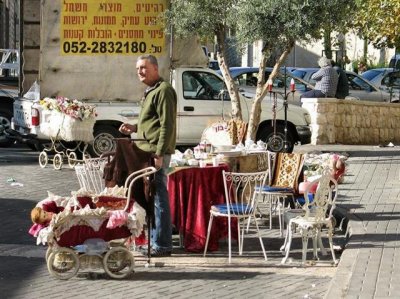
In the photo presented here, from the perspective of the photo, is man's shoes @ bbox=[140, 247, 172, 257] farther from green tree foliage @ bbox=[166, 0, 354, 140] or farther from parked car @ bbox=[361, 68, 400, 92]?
parked car @ bbox=[361, 68, 400, 92]

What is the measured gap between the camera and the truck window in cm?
1978

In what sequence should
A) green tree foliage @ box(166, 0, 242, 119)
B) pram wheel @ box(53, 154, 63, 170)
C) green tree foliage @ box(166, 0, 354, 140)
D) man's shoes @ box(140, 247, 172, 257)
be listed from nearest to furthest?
man's shoes @ box(140, 247, 172, 257)
green tree foliage @ box(166, 0, 354, 140)
green tree foliage @ box(166, 0, 242, 119)
pram wheel @ box(53, 154, 63, 170)

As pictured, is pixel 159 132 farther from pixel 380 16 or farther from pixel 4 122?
pixel 4 122

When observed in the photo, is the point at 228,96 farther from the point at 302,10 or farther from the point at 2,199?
the point at 2,199

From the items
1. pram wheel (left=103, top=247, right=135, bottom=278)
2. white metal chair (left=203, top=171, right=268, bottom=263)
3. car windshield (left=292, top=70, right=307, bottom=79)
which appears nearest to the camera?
pram wheel (left=103, top=247, right=135, bottom=278)

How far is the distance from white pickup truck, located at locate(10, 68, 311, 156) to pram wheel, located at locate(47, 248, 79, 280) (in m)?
9.63

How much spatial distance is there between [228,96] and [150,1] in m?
2.29

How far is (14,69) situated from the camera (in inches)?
931

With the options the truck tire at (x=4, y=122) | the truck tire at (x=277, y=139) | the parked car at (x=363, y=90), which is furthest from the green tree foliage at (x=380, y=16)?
the parked car at (x=363, y=90)

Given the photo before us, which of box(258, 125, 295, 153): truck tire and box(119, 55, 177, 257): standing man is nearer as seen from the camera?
box(119, 55, 177, 257): standing man

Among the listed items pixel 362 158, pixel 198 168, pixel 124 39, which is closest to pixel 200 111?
pixel 124 39

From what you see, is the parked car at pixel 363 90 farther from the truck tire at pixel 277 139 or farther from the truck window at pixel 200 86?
the truck window at pixel 200 86

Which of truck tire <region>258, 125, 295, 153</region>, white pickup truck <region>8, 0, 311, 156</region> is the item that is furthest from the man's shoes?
truck tire <region>258, 125, 295, 153</region>

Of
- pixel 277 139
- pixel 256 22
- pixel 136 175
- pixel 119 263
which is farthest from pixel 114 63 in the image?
pixel 119 263
